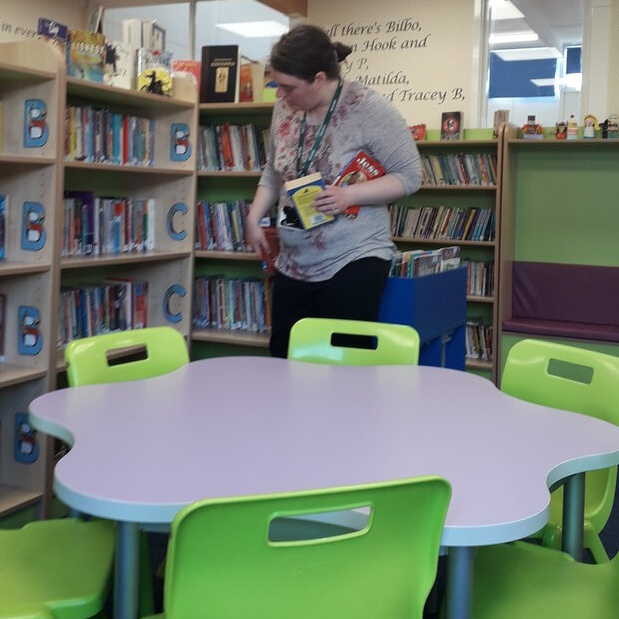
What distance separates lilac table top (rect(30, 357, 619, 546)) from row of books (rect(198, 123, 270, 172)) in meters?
2.12

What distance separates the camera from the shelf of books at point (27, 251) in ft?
9.53

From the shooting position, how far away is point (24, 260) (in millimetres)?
2961

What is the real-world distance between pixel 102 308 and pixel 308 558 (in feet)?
8.64

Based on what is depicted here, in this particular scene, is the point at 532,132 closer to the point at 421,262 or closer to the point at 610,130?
the point at 610,130

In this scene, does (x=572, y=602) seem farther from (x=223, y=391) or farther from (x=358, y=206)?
(x=358, y=206)

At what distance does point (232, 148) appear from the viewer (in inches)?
160

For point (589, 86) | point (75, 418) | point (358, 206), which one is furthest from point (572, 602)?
point (589, 86)

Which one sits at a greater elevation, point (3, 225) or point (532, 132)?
point (532, 132)

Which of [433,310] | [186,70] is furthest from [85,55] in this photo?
[433,310]

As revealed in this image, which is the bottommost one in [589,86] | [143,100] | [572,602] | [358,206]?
[572,602]

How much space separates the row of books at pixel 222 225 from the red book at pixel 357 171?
1338 millimetres

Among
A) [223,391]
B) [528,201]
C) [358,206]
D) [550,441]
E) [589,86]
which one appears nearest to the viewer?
[550,441]

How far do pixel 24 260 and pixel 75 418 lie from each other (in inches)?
59.4

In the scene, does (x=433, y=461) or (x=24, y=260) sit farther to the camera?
(x=24, y=260)
